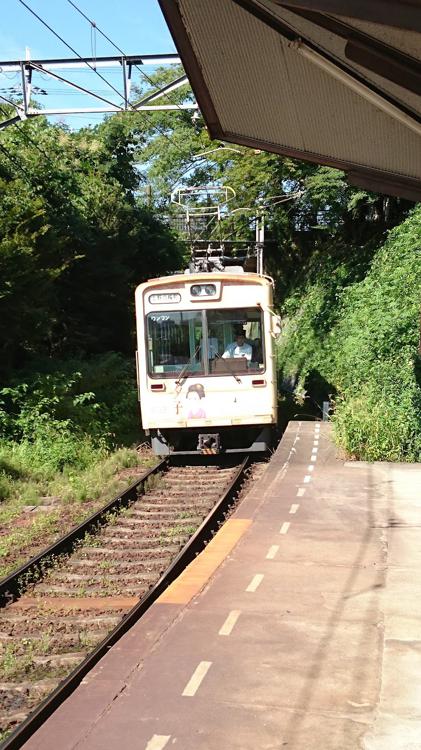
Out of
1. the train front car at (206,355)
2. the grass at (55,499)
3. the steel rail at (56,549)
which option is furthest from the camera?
the train front car at (206,355)

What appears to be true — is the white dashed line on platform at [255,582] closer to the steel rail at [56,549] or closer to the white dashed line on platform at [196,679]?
the white dashed line on platform at [196,679]

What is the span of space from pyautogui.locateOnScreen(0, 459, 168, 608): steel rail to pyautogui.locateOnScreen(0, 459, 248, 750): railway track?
1cm

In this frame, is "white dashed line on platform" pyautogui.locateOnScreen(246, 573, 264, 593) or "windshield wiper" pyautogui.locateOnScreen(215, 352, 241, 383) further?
"windshield wiper" pyautogui.locateOnScreen(215, 352, 241, 383)

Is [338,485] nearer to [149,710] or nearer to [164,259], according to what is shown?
[149,710]

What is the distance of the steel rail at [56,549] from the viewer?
6618mm

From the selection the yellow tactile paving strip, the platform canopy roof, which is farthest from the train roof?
the platform canopy roof

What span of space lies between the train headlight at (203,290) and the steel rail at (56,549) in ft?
10.9

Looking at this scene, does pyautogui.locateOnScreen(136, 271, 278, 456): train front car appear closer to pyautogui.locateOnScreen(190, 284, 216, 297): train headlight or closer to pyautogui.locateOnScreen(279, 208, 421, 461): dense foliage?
pyautogui.locateOnScreen(190, 284, 216, 297): train headlight

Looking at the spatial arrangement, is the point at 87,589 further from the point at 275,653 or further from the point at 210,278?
the point at 210,278

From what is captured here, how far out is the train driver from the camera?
12297 millimetres

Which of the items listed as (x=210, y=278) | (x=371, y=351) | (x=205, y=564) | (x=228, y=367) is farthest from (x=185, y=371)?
(x=205, y=564)

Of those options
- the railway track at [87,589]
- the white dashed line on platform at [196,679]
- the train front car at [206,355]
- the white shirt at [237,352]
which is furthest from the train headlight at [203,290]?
the white dashed line on platform at [196,679]

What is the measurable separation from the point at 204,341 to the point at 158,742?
8851mm

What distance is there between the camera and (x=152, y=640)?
509 centimetres
